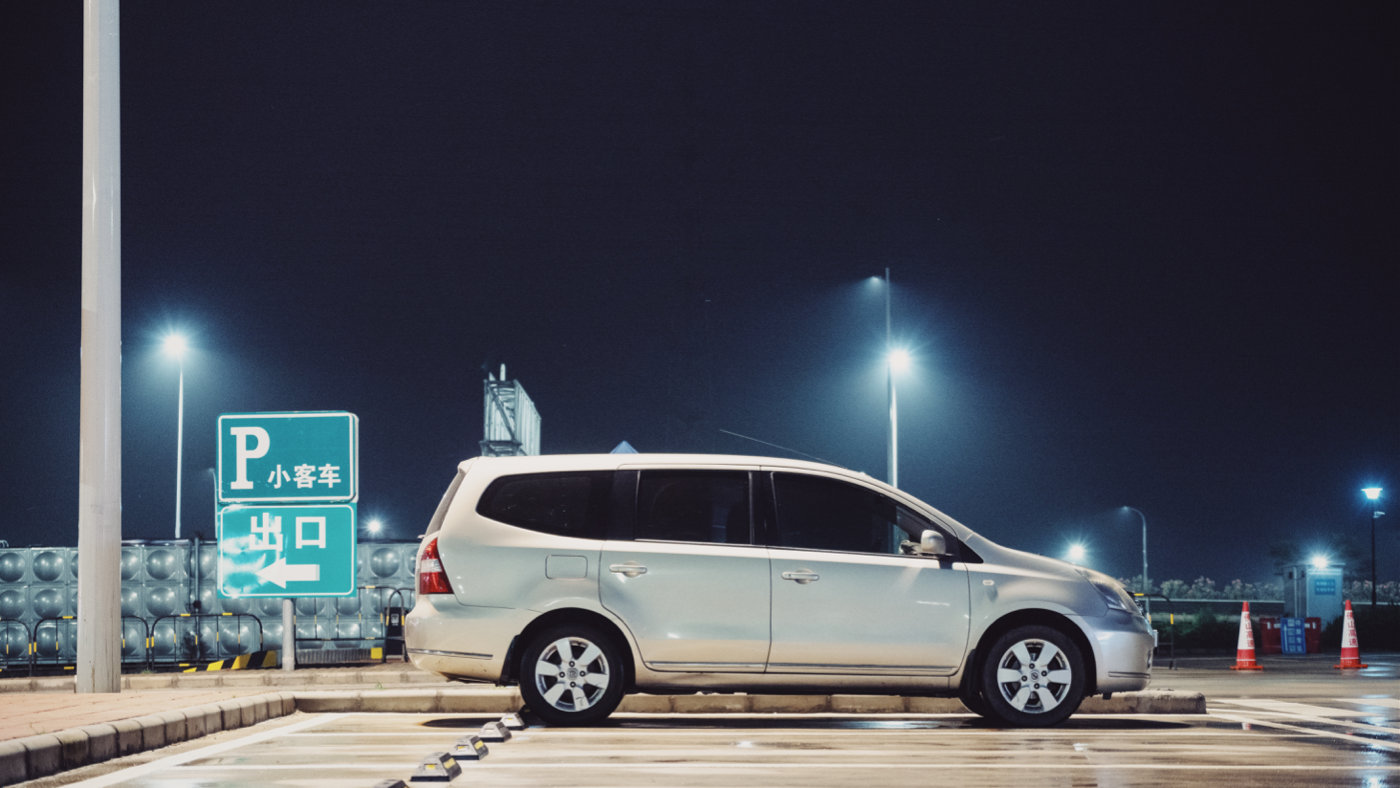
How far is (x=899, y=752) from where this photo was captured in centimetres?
862

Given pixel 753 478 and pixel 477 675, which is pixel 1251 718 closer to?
pixel 753 478

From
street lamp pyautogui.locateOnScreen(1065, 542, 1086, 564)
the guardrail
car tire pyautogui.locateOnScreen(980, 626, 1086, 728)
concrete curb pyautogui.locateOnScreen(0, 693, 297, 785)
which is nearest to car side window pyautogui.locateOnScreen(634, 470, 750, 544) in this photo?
car tire pyautogui.locateOnScreen(980, 626, 1086, 728)

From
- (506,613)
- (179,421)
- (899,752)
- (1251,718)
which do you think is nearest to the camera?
(899,752)

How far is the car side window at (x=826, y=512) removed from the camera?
1066cm

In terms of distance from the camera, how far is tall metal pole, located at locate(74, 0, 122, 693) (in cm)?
1176

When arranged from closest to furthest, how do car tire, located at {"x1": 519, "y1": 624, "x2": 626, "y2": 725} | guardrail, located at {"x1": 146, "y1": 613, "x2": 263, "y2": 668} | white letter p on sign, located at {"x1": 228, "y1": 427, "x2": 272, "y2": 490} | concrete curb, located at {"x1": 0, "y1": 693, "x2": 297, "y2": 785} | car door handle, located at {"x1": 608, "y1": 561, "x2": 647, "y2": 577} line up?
concrete curb, located at {"x1": 0, "y1": 693, "x2": 297, "y2": 785} → car tire, located at {"x1": 519, "y1": 624, "x2": 626, "y2": 725} → car door handle, located at {"x1": 608, "y1": 561, "x2": 647, "y2": 577} → white letter p on sign, located at {"x1": 228, "y1": 427, "x2": 272, "y2": 490} → guardrail, located at {"x1": 146, "y1": 613, "x2": 263, "y2": 668}

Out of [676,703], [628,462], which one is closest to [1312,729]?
[676,703]

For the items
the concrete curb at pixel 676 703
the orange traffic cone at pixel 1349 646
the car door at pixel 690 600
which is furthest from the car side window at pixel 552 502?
the orange traffic cone at pixel 1349 646

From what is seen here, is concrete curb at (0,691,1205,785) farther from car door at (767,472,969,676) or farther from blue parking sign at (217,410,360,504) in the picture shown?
blue parking sign at (217,410,360,504)

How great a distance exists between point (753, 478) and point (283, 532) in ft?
23.3

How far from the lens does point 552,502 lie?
10.6 metres

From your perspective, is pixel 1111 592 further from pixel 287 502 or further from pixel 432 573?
pixel 287 502

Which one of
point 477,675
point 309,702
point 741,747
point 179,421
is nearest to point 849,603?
point 741,747

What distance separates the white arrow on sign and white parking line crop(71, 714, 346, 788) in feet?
15.9
